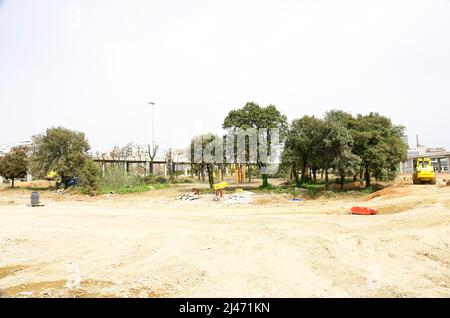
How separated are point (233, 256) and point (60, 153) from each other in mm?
32040

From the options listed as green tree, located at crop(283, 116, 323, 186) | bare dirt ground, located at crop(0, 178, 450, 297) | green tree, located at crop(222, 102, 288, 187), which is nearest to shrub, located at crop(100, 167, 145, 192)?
green tree, located at crop(222, 102, 288, 187)

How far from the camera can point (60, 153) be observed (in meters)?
33.9

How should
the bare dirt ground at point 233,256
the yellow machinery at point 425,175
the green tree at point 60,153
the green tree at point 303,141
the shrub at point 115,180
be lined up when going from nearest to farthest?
the bare dirt ground at point 233,256 → the yellow machinery at point 425,175 → the green tree at point 303,141 → the shrub at point 115,180 → the green tree at point 60,153

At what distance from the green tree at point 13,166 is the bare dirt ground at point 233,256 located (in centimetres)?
2936

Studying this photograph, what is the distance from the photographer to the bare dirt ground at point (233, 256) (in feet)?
18.0

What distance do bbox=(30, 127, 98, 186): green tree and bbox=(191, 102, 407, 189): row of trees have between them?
12.8m

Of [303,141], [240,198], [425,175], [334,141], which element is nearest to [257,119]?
[303,141]

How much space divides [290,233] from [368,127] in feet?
60.6

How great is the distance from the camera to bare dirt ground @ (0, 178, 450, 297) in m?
5.48

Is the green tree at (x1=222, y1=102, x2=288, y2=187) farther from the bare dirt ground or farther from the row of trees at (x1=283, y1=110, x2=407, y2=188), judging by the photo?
the bare dirt ground

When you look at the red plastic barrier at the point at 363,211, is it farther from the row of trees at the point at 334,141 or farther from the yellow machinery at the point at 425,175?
the yellow machinery at the point at 425,175

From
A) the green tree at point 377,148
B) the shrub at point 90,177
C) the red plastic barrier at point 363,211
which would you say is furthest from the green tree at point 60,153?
the red plastic barrier at point 363,211
